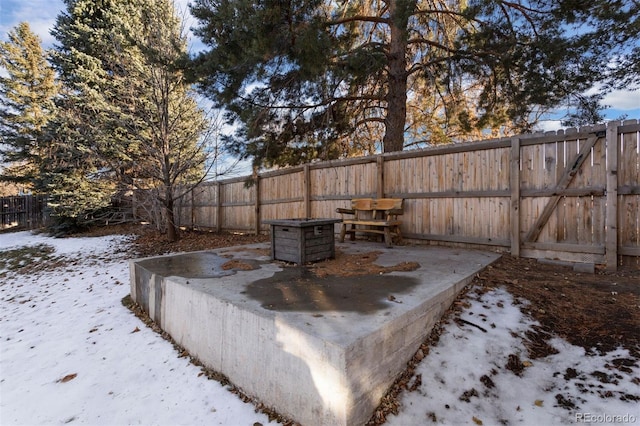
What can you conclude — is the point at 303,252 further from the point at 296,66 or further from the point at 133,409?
the point at 296,66

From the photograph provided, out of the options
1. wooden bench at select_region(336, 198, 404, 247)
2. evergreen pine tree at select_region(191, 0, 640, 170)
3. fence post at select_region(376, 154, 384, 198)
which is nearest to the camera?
evergreen pine tree at select_region(191, 0, 640, 170)

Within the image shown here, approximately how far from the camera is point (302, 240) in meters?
3.80

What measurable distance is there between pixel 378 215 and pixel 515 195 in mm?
2219

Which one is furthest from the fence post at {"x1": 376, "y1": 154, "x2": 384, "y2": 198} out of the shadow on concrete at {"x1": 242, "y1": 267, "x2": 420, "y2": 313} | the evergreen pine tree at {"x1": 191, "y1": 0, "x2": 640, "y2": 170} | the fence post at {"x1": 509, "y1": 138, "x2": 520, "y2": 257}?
the shadow on concrete at {"x1": 242, "y1": 267, "x2": 420, "y2": 313}

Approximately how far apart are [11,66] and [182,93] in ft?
41.0

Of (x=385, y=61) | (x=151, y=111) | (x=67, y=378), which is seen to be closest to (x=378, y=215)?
(x=385, y=61)

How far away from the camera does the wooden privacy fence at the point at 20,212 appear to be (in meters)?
14.3

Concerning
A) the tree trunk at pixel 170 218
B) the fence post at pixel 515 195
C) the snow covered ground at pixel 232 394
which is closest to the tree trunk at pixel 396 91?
the fence post at pixel 515 195

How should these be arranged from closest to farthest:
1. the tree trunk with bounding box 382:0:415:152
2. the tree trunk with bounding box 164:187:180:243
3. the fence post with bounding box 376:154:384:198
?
1. the fence post with bounding box 376:154:384:198
2. the tree trunk with bounding box 382:0:415:152
3. the tree trunk with bounding box 164:187:180:243

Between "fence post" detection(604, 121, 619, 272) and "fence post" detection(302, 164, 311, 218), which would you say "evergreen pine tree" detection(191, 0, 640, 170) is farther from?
"fence post" detection(604, 121, 619, 272)

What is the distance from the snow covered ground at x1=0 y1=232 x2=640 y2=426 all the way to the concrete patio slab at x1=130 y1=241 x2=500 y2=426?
0.59ft

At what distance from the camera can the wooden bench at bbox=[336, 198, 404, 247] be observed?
5.23 metres

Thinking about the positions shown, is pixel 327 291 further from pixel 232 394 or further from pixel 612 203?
pixel 612 203

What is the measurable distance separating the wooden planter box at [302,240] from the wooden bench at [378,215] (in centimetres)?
99
